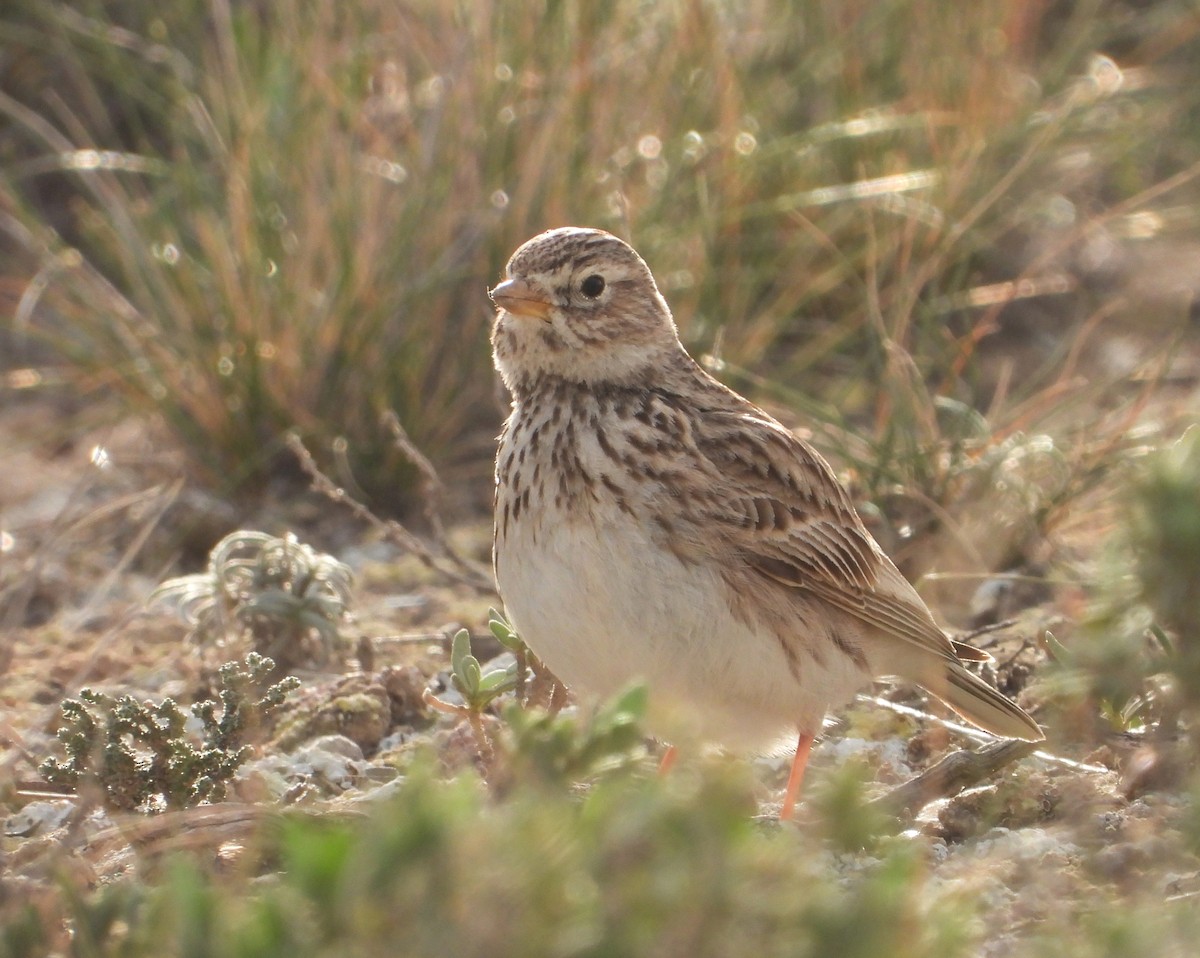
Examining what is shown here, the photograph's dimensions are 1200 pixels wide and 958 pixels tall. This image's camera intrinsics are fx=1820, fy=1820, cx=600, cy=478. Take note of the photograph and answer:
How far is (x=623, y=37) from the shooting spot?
7.07 m

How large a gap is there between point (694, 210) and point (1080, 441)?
1899 mm

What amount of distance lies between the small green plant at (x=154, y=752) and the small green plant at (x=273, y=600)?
1057 millimetres

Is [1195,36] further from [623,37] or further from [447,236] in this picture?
[447,236]

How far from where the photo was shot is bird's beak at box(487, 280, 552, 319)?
4.18 m

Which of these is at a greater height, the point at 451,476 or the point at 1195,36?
the point at 1195,36

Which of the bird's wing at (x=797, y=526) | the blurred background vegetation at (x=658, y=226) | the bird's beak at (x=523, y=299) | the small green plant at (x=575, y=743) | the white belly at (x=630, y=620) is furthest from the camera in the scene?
the blurred background vegetation at (x=658, y=226)

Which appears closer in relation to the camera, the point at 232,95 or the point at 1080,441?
the point at 1080,441

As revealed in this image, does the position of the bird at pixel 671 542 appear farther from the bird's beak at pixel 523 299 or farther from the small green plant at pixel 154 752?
the small green plant at pixel 154 752

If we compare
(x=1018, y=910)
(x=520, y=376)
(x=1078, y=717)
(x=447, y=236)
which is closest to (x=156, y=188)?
(x=447, y=236)

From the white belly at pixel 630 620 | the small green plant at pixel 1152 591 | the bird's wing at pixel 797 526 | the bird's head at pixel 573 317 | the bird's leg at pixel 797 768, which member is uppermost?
the bird's head at pixel 573 317

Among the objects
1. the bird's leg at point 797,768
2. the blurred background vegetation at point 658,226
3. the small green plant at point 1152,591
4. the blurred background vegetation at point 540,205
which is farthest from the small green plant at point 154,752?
the blurred background vegetation at point 540,205

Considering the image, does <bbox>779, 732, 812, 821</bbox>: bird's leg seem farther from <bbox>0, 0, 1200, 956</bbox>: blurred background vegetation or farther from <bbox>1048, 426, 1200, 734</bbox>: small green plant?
<bbox>1048, 426, 1200, 734</bbox>: small green plant

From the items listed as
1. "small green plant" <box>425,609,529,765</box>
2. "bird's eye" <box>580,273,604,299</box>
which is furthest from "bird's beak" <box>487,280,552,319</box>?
"small green plant" <box>425,609,529,765</box>

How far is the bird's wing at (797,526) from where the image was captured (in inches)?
161
